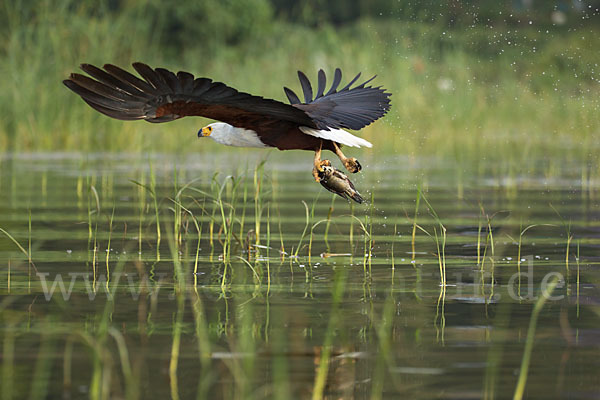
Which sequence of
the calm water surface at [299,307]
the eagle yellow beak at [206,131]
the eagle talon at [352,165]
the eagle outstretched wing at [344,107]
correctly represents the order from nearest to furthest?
the calm water surface at [299,307]
the eagle talon at [352,165]
the eagle outstretched wing at [344,107]
the eagle yellow beak at [206,131]

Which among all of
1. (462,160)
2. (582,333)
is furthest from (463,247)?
(462,160)

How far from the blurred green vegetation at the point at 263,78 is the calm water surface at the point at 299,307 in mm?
3045

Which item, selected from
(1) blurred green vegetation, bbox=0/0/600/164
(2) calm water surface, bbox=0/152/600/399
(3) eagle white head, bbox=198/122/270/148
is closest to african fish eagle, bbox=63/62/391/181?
(3) eagle white head, bbox=198/122/270/148

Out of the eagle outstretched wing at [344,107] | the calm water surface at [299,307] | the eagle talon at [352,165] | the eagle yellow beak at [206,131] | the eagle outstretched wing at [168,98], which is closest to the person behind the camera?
the calm water surface at [299,307]

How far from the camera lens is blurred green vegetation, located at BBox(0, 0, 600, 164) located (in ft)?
48.8

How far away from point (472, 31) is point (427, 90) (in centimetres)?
2036

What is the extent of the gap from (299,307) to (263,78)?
1451 centimetres

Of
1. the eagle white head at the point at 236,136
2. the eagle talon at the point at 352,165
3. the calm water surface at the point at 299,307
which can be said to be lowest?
the calm water surface at the point at 299,307

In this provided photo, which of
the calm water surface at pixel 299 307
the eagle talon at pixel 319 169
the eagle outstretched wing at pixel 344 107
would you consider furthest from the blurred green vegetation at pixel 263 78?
A: the eagle talon at pixel 319 169

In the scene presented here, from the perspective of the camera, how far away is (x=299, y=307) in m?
4.92

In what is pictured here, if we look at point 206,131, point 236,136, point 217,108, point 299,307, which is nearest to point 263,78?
point 206,131

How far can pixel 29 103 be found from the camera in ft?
48.3

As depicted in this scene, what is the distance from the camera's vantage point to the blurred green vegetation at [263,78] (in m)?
14.9

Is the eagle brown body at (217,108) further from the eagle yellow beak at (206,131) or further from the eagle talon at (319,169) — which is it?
the eagle yellow beak at (206,131)
